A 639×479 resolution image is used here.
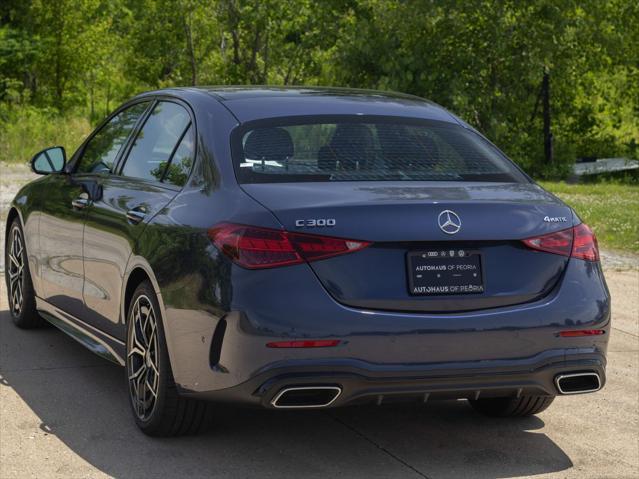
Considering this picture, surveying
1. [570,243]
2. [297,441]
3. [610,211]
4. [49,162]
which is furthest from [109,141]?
[610,211]

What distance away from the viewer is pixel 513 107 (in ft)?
94.8

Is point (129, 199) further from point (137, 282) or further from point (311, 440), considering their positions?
point (311, 440)

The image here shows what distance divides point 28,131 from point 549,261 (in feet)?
84.4

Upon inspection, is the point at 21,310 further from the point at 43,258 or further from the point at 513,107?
the point at 513,107

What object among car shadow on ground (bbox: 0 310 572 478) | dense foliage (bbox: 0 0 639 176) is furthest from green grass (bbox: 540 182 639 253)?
car shadow on ground (bbox: 0 310 572 478)

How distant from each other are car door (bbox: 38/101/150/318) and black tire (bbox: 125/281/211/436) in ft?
3.36

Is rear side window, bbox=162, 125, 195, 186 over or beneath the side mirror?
over

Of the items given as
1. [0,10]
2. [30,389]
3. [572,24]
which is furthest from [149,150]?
[0,10]

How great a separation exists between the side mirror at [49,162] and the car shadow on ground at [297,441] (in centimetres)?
130

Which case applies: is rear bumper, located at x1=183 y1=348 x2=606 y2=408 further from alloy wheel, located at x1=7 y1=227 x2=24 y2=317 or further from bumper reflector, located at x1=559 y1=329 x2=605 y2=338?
alloy wheel, located at x1=7 y1=227 x2=24 y2=317

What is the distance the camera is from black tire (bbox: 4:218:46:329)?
8.07 metres

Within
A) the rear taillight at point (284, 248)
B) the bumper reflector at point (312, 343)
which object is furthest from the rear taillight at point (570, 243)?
the bumper reflector at point (312, 343)

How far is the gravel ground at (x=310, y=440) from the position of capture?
523 cm

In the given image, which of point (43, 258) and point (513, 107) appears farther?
point (513, 107)
